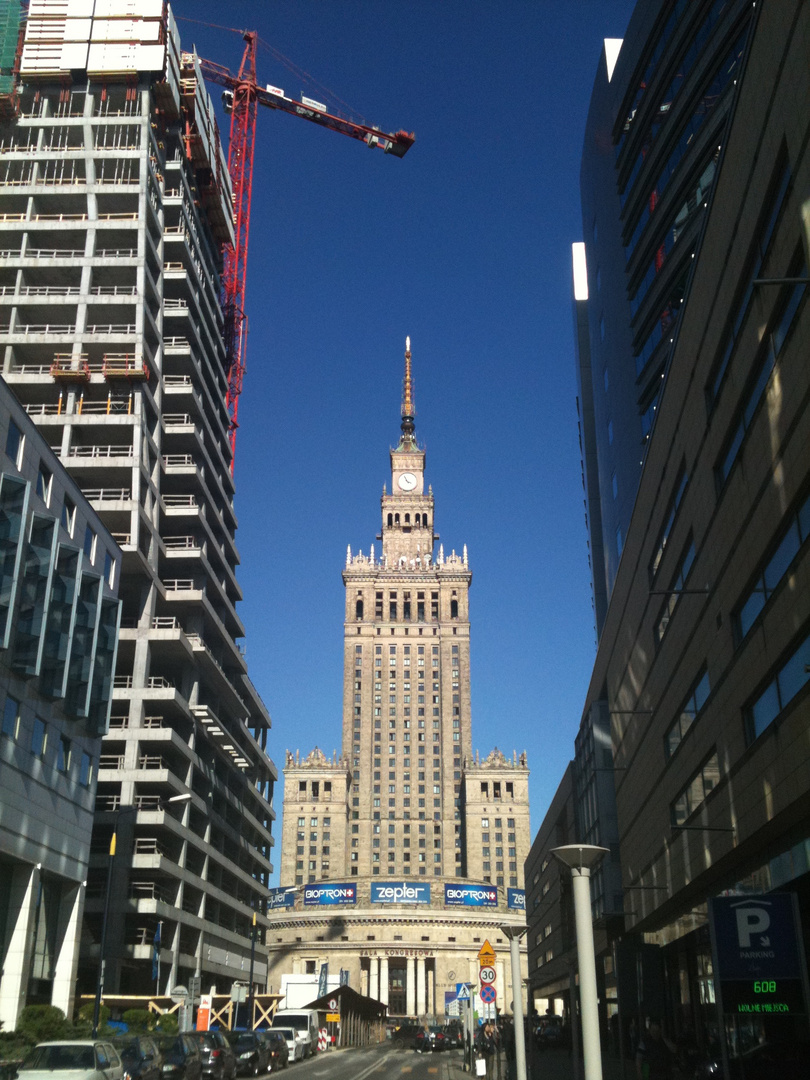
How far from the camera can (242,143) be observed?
11194 cm

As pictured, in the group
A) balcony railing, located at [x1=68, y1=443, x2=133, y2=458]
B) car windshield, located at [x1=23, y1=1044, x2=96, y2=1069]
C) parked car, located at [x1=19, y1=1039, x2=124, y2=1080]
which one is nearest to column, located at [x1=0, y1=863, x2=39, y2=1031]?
parked car, located at [x1=19, y1=1039, x2=124, y2=1080]

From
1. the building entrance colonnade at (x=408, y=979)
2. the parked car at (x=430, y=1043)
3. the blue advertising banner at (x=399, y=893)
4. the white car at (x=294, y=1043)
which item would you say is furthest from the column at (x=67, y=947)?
the building entrance colonnade at (x=408, y=979)

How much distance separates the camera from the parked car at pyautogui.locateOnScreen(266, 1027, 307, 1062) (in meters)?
52.0

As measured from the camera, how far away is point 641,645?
37938 millimetres

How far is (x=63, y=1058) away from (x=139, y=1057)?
434cm

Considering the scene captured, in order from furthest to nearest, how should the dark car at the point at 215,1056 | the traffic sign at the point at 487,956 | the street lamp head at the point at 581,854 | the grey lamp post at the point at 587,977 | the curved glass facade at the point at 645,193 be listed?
the curved glass facade at the point at 645,193
the dark car at the point at 215,1056
the traffic sign at the point at 487,956
the street lamp head at the point at 581,854
the grey lamp post at the point at 587,977

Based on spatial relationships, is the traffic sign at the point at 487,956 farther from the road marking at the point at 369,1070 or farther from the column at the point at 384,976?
the column at the point at 384,976

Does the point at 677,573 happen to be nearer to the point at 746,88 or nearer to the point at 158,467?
the point at 746,88

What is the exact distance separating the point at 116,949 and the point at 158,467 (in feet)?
104

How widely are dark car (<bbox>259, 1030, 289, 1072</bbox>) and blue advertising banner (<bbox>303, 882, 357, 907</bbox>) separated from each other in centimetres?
8068

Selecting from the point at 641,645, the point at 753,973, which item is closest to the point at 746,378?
the point at 753,973

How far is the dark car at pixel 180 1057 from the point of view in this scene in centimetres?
2953

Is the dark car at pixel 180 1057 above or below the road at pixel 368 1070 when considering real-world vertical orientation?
above

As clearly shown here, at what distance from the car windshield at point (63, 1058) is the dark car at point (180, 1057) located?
6.86 m
